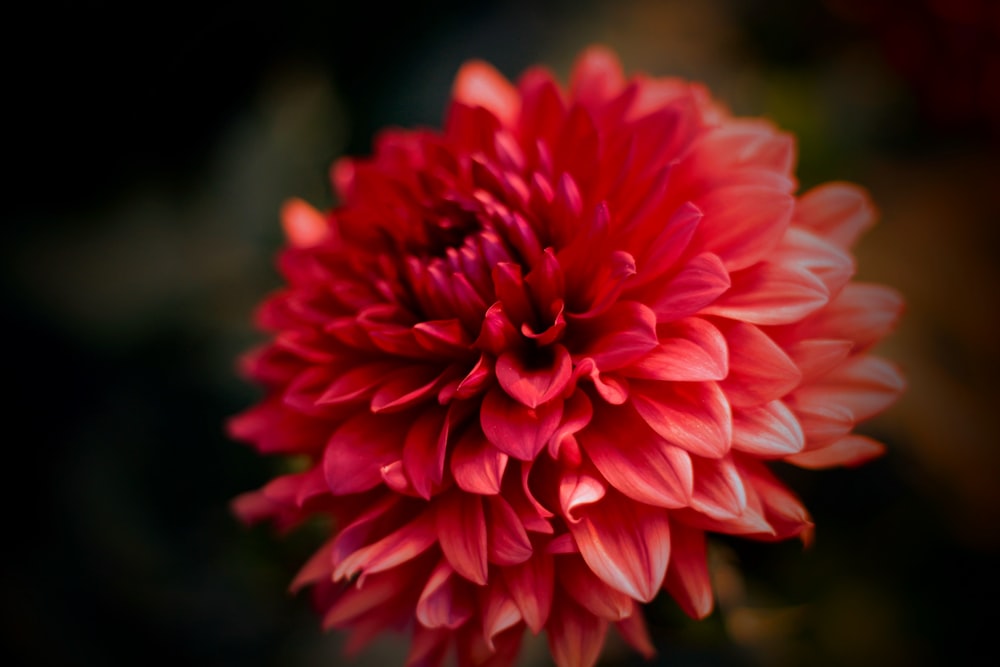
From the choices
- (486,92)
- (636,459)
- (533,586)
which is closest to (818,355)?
(636,459)

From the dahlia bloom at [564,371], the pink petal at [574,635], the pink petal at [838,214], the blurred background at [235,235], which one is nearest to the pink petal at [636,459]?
the dahlia bloom at [564,371]

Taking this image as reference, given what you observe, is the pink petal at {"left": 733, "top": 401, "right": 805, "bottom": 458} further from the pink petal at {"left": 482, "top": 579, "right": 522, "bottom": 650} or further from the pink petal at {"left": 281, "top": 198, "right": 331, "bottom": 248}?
the pink petal at {"left": 281, "top": 198, "right": 331, "bottom": 248}

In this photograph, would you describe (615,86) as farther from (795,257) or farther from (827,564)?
(827,564)

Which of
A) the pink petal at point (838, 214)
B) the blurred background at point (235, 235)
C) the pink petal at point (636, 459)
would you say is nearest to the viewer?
the pink petal at point (636, 459)

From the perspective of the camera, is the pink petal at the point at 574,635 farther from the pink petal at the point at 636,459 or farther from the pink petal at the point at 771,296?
the pink petal at the point at 771,296

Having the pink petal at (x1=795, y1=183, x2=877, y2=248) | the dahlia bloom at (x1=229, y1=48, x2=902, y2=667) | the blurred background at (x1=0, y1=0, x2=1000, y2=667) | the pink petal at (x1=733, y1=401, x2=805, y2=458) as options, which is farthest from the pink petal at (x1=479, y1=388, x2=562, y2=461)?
the blurred background at (x1=0, y1=0, x2=1000, y2=667)

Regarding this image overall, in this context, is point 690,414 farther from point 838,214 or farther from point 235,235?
point 235,235
